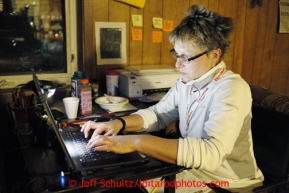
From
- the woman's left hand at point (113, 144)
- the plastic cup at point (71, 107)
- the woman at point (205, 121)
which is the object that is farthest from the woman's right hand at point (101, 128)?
the plastic cup at point (71, 107)

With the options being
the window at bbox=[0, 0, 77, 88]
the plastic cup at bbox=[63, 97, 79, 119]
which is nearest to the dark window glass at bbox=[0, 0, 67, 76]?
the window at bbox=[0, 0, 77, 88]

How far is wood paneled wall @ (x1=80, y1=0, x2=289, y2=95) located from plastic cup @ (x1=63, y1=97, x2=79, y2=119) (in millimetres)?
613

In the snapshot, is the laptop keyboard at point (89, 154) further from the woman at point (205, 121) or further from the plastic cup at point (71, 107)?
the plastic cup at point (71, 107)

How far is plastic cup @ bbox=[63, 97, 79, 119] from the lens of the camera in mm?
1519

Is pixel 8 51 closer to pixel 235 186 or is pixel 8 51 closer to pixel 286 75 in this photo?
pixel 235 186

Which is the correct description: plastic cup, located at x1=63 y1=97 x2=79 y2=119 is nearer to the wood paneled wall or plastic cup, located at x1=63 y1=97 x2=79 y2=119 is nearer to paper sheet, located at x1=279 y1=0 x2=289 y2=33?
the wood paneled wall

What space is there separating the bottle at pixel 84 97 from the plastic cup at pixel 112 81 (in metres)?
0.38

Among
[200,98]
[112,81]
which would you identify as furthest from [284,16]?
[200,98]

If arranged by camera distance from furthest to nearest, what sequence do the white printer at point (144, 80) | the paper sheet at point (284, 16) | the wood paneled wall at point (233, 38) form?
the paper sheet at point (284, 16), the wood paneled wall at point (233, 38), the white printer at point (144, 80)

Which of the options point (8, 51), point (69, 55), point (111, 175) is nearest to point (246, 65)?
point (69, 55)

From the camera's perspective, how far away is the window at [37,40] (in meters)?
1.95

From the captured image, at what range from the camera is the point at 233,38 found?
2.72 m

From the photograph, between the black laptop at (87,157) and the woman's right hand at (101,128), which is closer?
the black laptop at (87,157)

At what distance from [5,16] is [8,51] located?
0.23 m
